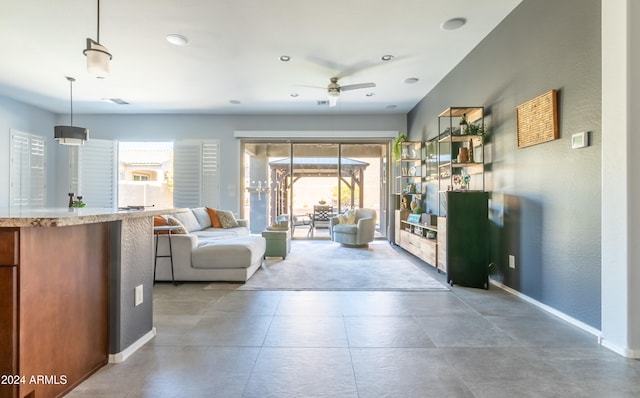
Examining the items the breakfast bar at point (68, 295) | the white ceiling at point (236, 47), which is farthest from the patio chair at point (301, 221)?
the breakfast bar at point (68, 295)

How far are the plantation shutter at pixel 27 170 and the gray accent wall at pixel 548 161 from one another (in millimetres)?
8197

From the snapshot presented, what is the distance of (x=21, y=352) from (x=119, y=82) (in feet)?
16.3

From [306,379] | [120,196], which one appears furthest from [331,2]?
[120,196]

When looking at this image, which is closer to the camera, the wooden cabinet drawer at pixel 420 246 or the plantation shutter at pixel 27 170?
the wooden cabinet drawer at pixel 420 246

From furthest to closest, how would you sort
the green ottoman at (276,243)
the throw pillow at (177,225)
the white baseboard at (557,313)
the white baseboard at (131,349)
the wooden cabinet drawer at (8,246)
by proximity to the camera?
the green ottoman at (276,243), the throw pillow at (177,225), the white baseboard at (557,313), the white baseboard at (131,349), the wooden cabinet drawer at (8,246)

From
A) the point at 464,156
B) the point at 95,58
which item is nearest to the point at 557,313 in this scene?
the point at 464,156

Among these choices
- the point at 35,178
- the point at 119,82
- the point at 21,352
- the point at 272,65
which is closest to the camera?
the point at 21,352

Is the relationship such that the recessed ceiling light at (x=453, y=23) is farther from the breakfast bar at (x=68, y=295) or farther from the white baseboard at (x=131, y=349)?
the white baseboard at (x=131, y=349)

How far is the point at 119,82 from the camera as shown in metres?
5.09

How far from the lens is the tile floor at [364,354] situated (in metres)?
1.65

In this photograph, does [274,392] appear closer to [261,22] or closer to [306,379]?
[306,379]

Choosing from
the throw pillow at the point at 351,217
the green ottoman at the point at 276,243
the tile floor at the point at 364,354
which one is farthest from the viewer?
the throw pillow at the point at 351,217

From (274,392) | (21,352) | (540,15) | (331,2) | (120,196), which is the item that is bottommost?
(274,392)

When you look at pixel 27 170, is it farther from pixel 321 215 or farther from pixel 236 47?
pixel 321 215
